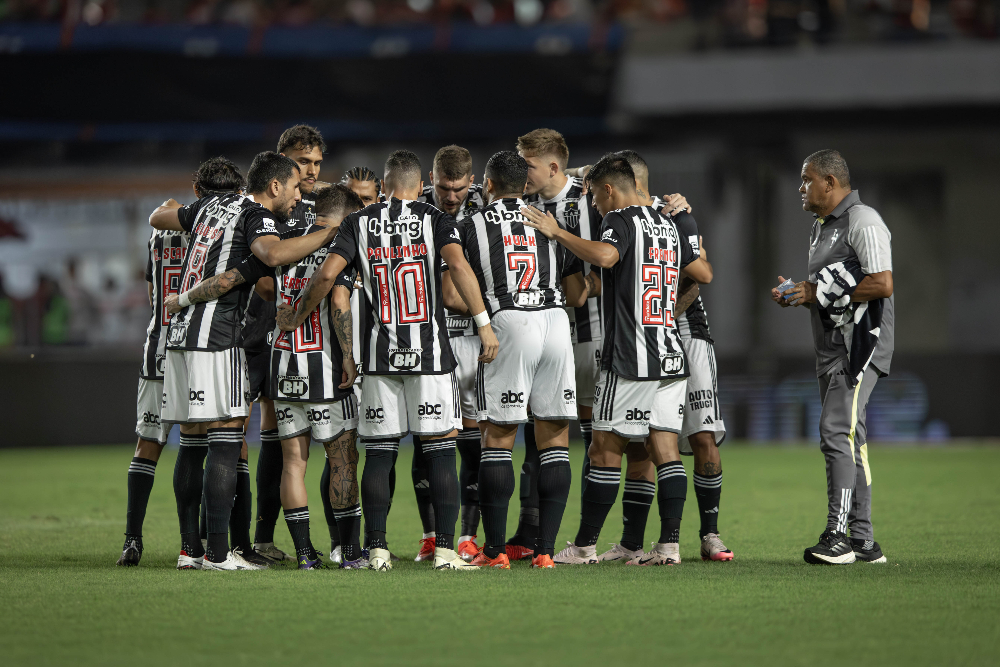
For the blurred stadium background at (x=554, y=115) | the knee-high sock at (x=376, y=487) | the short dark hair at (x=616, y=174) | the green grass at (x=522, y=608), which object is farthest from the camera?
the blurred stadium background at (x=554, y=115)

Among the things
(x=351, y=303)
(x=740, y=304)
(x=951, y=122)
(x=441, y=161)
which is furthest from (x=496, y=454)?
(x=951, y=122)

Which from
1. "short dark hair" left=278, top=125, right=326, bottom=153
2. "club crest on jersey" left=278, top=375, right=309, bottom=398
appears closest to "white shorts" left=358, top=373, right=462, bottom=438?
"club crest on jersey" left=278, top=375, right=309, bottom=398

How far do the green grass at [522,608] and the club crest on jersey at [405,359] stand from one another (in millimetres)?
984

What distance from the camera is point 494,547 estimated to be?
559cm

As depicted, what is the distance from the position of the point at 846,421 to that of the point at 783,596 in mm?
1297

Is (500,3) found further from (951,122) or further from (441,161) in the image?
(441,161)

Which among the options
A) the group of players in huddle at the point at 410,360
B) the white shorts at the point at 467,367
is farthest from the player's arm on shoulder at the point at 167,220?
the white shorts at the point at 467,367

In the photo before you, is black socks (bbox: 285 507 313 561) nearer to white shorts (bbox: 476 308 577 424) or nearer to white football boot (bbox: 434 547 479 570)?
white football boot (bbox: 434 547 479 570)

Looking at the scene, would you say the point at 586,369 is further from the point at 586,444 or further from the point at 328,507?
the point at 328,507

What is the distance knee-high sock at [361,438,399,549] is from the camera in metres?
5.46

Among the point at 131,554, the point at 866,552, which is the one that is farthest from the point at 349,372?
the point at 866,552

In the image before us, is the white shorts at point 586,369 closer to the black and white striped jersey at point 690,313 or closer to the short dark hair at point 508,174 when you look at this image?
the black and white striped jersey at point 690,313

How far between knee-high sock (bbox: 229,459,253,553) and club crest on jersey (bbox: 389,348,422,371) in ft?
3.71

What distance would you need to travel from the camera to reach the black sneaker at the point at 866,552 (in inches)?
219
